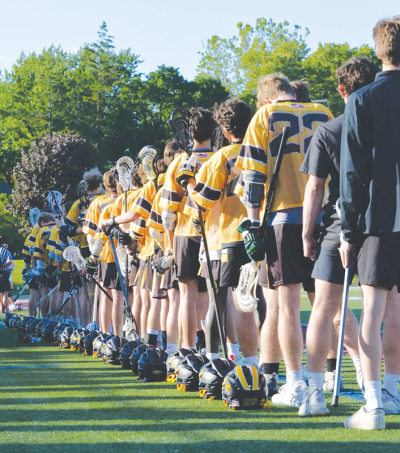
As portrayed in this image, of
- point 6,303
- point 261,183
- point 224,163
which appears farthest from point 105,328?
point 6,303

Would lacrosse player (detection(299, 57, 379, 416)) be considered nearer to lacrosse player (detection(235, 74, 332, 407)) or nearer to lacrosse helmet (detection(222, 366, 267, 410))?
lacrosse player (detection(235, 74, 332, 407))

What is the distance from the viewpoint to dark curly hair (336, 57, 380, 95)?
489 centimetres

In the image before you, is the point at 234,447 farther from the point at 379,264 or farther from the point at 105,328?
the point at 105,328

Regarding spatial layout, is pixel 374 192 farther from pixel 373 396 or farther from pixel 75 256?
pixel 75 256

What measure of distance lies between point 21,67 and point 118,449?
62755 mm

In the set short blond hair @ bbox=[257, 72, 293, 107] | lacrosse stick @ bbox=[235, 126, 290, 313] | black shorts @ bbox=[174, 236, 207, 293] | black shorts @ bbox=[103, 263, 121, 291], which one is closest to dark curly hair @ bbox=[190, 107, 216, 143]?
black shorts @ bbox=[174, 236, 207, 293]

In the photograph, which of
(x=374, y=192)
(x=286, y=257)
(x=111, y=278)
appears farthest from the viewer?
(x=111, y=278)

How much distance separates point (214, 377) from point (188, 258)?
1.36m

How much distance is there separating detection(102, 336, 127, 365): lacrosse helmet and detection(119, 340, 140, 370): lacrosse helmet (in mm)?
422

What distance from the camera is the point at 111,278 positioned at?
9.38 meters

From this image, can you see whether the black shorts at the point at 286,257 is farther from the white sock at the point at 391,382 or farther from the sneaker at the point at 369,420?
the sneaker at the point at 369,420

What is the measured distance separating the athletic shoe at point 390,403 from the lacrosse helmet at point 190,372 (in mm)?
1662

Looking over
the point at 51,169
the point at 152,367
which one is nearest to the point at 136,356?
the point at 152,367

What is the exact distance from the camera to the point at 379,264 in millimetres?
4258
